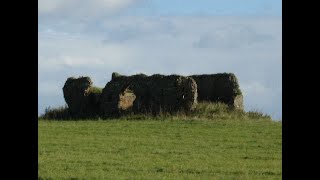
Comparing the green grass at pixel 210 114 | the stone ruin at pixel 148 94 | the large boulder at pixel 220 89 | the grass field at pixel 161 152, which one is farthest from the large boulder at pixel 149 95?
the grass field at pixel 161 152

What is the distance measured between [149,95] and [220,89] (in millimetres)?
4106

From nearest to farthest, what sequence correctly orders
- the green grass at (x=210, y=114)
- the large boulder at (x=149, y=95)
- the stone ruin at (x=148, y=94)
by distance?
the green grass at (x=210, y=114) < the large boulder at (x=149, y=95) < the stone ruin at (x=148, y=94)

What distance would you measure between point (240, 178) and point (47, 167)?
3798 millimetres

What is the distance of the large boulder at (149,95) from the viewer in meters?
29.9

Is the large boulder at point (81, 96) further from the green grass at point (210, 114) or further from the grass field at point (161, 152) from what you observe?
the grass field at point (161, 152)

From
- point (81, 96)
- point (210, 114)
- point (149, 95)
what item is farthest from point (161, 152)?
point (81, 96)

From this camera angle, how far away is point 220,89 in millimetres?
32094

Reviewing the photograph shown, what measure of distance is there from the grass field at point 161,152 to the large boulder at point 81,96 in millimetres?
9994

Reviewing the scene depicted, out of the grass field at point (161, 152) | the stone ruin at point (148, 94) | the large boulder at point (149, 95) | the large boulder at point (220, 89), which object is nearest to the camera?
the grass field at point (161, 152)

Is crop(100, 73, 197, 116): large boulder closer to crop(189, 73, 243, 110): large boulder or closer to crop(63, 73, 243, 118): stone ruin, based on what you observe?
crop(63, 73, 243, 118): stone ruin

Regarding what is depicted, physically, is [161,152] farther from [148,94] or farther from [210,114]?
[148,94]
